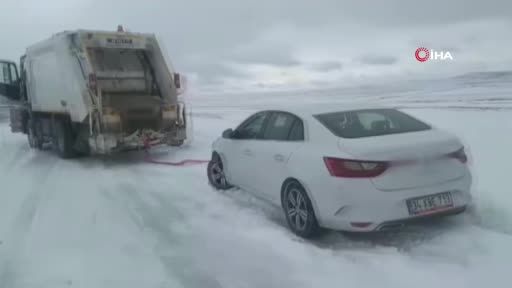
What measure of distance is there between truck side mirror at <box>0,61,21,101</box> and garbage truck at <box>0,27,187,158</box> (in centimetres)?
216

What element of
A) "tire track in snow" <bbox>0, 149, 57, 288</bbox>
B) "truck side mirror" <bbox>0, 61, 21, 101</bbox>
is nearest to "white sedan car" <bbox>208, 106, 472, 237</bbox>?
"tire track in snow" <bbox>0, 149, 57, 288</bbox>

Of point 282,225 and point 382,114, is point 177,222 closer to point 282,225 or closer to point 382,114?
point 282,225

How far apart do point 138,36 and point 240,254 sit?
8124 mm

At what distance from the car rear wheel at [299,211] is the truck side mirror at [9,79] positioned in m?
12.2

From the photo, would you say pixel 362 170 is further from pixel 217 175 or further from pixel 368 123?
pixel 217 175

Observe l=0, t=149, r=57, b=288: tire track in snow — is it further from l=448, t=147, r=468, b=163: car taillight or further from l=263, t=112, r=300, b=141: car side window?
l=448, t=147, r=468, b=163: car taillight

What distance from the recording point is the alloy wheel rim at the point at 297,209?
201 inches

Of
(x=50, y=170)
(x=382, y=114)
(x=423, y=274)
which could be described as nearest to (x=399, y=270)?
(x=423, y=274)

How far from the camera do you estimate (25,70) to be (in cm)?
1395

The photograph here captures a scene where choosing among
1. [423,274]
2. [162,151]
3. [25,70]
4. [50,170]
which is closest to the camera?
[423,274]

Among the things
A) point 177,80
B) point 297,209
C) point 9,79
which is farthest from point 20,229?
point 9,79

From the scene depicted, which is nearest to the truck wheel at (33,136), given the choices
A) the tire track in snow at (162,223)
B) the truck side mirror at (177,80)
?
the truck side mirror at (177,80)

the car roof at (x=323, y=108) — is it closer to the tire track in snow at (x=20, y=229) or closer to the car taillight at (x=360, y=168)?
the car taillight at (x=360, y=168)

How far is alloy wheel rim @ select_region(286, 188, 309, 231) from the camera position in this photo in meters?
5.11
